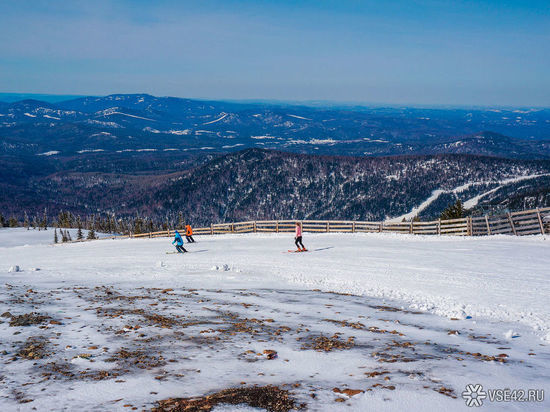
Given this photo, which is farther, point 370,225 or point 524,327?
point 370,225

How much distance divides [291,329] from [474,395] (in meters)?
4.44

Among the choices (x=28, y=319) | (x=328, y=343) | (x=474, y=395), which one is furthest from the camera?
(x=28, y=319)

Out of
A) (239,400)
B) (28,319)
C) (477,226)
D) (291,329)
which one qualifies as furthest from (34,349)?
(477,226)

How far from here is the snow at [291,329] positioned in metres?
6.48

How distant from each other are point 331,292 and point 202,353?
7.95m

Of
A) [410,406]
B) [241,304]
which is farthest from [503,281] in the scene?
[410,406]

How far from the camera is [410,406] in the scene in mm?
5926

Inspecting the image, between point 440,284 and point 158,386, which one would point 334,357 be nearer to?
point 158,386

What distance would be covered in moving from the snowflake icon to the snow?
130mm

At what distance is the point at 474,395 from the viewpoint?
6324 millimetres

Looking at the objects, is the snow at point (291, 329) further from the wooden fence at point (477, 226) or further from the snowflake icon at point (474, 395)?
the wooden fence at point (477, 226)

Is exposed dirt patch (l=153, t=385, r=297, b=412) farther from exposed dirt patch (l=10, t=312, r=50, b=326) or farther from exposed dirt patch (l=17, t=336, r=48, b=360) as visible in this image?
exposed dirt patch (l=10, t=312, r=50, b=326)

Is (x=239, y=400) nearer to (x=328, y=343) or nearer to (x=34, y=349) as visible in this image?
(x=328, y=343)

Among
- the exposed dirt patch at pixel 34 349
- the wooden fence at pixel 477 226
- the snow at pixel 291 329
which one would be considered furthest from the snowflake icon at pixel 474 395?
the wooden fence at pixel 477 226
